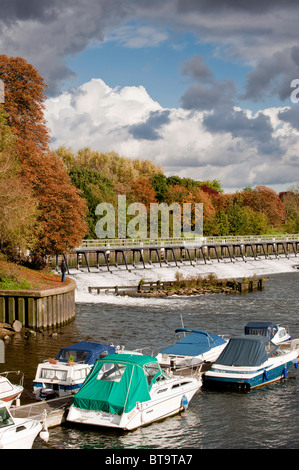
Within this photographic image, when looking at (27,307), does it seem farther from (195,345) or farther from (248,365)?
(248,365)

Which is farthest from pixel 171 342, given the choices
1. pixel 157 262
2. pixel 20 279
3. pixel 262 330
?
pixel 157 262

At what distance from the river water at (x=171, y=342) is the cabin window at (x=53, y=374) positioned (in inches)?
58.4

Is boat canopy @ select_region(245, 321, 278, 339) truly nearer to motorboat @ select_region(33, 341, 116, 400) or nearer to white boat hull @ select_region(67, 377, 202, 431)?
white boat hull @ select_region(67, 377, 202, 431)

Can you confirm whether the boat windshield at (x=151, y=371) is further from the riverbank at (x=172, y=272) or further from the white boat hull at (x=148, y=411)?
the riverbank at (x=172, y=272)

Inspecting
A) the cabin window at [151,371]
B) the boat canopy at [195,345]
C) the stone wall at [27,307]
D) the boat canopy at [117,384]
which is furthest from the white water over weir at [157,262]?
the boat canopy at [117,384]

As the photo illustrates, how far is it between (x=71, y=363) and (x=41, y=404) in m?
2.75

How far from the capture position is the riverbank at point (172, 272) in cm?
5997

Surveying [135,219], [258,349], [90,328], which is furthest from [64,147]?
[258,349]

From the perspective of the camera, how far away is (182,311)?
4888cm

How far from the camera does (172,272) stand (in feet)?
241

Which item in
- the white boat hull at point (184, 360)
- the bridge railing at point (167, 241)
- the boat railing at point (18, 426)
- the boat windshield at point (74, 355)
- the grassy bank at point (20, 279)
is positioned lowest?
the white boat hull at point (184, 360)

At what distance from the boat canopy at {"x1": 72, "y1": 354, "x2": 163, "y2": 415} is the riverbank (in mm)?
33196

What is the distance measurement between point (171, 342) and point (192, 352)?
304 inches

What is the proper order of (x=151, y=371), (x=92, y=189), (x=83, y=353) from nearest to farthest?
(x=151, y=371)
(x=83, y=353)
(x=92, y=189)
